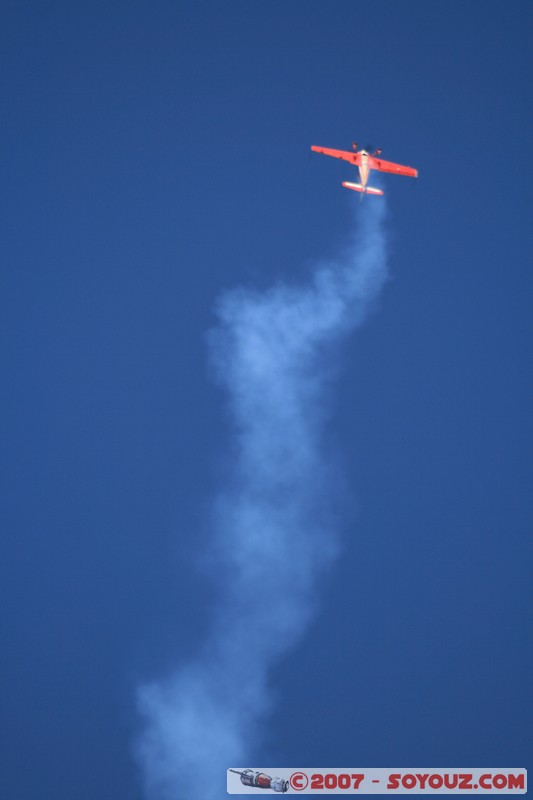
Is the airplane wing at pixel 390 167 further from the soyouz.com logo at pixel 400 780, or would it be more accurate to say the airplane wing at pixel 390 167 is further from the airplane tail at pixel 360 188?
the soyouz.com logo at pixel 400 780

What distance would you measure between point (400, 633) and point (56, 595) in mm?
3634

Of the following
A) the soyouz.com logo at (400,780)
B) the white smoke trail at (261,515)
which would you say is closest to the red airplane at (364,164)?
the white smoke trail at (261,515)

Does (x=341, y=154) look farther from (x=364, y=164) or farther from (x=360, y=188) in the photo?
(x=360, y=188)

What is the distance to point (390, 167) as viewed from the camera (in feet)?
40.3

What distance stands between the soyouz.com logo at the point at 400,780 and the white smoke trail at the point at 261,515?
1.94 ft

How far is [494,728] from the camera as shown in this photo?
12.3 metres

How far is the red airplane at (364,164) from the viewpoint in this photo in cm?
1218

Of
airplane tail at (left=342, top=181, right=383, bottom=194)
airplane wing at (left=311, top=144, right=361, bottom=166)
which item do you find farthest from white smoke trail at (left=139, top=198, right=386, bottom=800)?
airplane wing at (left=311, top=144, right=361, bottom=166)

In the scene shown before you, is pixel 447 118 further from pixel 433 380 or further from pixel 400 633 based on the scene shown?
pixel 400 633

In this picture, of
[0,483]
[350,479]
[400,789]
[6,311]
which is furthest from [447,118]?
[400,789]

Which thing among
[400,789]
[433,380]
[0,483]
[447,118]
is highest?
[447,118]

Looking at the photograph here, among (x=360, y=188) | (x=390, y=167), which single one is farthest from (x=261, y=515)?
(x=390, y=167)

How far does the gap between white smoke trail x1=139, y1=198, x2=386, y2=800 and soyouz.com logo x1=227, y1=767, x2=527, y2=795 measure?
0.59 meters

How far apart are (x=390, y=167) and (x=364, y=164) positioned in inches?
11.5
